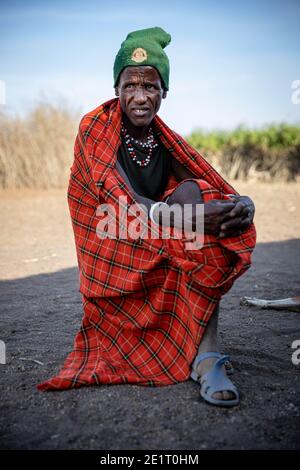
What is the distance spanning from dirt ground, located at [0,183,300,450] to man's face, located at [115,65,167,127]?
1.48 metres

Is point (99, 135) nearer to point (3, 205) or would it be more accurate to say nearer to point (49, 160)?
point (3, 205)

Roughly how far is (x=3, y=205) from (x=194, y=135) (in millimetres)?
9538

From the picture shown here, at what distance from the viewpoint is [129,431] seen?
188 centimetres

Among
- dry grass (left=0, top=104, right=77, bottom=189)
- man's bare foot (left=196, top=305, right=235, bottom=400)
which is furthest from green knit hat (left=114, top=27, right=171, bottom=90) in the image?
dry grass (left=0, top=104, right=77, bottom=189)

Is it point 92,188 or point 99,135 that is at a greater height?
point 99,135

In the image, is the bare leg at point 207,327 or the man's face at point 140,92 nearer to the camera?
the bare leg at point 207,327

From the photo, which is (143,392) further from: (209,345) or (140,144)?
(140,144)

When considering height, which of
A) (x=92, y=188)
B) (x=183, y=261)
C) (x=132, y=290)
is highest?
(x=92, y=188)

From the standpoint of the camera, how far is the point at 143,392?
2211mm

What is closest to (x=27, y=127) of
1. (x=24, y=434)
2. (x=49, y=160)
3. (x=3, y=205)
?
(x=49, y=160)

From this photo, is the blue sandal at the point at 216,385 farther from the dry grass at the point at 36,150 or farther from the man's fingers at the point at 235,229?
the dry grass at the point at 36,150

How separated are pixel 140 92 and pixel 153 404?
164 cm

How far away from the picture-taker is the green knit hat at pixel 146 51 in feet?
8.19

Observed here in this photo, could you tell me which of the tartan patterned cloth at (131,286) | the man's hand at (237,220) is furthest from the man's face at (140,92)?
the man's hand at (237,220)
